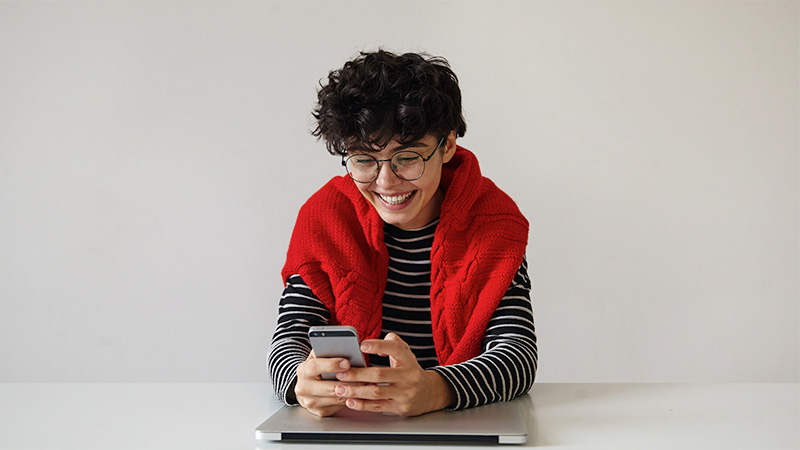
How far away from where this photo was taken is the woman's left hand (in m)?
1.16

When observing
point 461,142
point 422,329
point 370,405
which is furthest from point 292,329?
point 461,142

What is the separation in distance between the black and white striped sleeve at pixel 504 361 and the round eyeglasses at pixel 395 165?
12.0 inches

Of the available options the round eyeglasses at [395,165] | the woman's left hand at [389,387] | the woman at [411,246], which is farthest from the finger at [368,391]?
the round eyeglasses at [395,165]

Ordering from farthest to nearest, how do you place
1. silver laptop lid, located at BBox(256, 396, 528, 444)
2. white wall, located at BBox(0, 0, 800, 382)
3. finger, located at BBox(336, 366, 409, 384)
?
white wall, located at BBox(0, 0, 800, 382)
finger, located at BBox(336, 366, 409, 384)
silver laptop lid, located at BBox(256, 396, 528, 444)

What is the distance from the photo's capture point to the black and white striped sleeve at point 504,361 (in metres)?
1.25

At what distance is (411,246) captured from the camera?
164 centimetres

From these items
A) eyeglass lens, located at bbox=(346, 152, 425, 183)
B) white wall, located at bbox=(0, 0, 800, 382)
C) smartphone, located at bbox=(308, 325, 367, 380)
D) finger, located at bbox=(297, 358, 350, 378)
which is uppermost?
white wall, located at bbox=(0, 0, 800, 382)

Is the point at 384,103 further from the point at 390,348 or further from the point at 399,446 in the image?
the point at 399,446

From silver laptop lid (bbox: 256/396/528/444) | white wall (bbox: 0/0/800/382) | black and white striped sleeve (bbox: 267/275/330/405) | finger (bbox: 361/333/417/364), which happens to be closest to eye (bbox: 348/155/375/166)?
black and white striped sleeve (bbox: 267/275/330/405)

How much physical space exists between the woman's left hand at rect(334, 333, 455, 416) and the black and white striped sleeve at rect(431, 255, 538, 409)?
0.24 feet

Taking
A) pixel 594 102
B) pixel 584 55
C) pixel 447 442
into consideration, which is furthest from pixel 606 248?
pixel 447 442

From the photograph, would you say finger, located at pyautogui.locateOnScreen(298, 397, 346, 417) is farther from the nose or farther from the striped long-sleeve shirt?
the nose

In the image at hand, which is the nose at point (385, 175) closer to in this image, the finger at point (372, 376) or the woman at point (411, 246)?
the woman at point (411, 246)

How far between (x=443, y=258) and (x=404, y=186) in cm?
18
